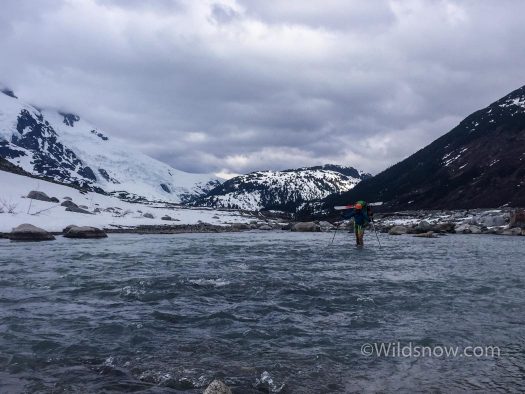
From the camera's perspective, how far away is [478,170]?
493 feet

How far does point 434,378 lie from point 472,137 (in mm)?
194774

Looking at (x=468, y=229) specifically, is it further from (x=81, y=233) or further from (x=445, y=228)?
(x=81, y=233)

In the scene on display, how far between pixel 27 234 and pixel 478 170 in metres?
146

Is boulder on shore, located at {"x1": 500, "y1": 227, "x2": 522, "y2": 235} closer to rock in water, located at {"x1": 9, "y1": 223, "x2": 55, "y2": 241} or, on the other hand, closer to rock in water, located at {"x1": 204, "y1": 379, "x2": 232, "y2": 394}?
rock in water, located at {"x1": 9, "y1": 223, "x2": 55, "y2": 241}

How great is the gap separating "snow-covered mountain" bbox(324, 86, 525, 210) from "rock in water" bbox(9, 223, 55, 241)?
358 feet

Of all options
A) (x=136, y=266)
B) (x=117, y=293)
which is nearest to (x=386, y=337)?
(x=117, y=293)

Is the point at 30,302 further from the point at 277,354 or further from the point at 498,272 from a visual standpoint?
the point at 498,272

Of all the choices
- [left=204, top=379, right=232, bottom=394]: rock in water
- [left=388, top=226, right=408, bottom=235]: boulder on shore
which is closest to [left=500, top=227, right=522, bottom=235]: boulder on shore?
[left=388, top=226, right=408, bottom=235]: boulder on shore

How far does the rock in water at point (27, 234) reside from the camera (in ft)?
130

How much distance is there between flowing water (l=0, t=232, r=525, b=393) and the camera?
25.0ft

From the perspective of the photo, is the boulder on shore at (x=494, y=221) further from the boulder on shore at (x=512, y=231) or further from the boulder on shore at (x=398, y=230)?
the boulder on shore at (x=398, y=230)

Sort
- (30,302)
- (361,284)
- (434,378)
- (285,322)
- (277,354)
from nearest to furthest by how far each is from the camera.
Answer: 1. (434,378)
2. (277,354)
3. (285,322)
4. (30,302)
5. (361,284)

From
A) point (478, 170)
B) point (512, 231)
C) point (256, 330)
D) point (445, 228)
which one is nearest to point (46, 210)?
point (256, 330)

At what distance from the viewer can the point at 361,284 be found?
17.3 meters
